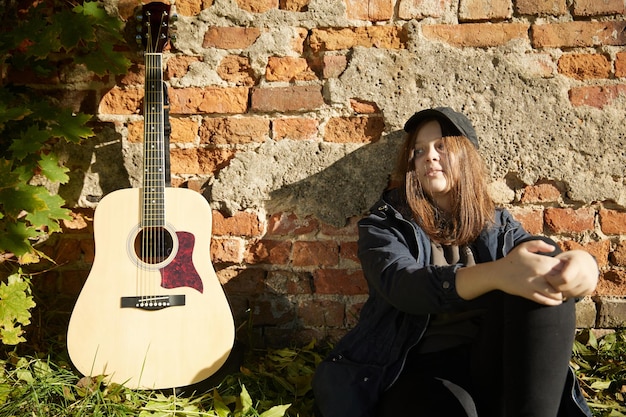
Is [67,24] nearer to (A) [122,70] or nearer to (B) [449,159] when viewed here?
(A) [122,70]

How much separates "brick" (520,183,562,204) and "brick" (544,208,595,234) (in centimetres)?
6

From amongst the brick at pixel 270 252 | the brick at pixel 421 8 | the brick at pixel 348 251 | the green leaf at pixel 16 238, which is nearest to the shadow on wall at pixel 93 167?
the green leaf at pixel 16 238

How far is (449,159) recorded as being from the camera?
6.72 feet

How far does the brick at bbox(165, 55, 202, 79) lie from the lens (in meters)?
2.48

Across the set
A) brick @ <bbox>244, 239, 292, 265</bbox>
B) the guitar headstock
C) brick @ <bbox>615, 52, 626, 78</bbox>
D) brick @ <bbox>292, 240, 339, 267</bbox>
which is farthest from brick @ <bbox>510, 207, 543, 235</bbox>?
the guitar headstock

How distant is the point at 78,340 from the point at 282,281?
36.0 inches

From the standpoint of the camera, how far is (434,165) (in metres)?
2.04

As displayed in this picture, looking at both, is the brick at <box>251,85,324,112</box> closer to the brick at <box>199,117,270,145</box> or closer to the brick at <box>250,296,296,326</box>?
the brick at <box>199,117,270,145</box>

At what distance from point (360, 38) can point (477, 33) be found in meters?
0.53

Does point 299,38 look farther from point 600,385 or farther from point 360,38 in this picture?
point 600,385

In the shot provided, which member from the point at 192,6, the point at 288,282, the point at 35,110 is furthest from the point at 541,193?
the point at 35,110

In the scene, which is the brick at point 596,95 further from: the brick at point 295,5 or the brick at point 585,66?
the brick at point 295,5

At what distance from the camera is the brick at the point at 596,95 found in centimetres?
237

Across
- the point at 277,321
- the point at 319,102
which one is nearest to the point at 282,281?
the point at 277,321
